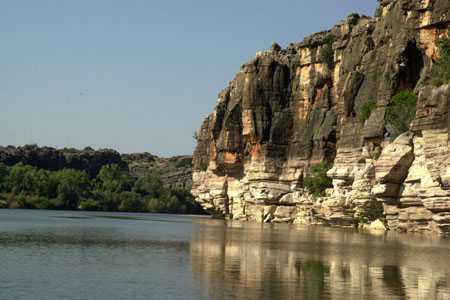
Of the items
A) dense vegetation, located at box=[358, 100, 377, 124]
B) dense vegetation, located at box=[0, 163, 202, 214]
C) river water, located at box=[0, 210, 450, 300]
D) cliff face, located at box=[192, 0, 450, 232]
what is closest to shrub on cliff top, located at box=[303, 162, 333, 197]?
cliff face, located at box=[192, 0, 450, 232]

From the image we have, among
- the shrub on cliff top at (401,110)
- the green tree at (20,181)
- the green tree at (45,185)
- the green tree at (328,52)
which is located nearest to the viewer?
the shrub on cliff top at (401,110)

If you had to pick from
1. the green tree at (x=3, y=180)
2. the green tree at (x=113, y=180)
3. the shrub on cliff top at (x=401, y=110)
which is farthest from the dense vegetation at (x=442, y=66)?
the green tree at (x=113, y=180)

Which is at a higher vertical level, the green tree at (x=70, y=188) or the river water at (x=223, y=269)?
the green tree at (x=70, y=188)

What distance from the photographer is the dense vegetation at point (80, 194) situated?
533 ft

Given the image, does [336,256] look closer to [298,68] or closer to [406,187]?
[406,187]

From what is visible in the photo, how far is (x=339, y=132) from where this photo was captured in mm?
85625

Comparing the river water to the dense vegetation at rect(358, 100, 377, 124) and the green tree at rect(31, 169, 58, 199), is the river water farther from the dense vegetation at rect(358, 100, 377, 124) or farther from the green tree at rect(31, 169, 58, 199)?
the green tree at rect(31, 169, 58, 199)


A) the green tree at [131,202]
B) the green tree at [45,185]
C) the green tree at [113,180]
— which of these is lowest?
the green tree at [131,202]

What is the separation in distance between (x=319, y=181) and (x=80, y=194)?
91.3 m

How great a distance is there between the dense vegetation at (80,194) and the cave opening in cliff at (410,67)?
333 feet

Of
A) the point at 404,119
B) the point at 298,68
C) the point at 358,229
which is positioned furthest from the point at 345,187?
the point at 298,68

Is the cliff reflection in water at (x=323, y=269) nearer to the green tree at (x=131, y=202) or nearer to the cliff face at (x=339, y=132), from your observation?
the cliff face at (x=339, y=132)

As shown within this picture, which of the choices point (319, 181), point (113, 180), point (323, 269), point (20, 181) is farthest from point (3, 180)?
point (323, 269)

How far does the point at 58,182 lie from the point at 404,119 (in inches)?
4267
